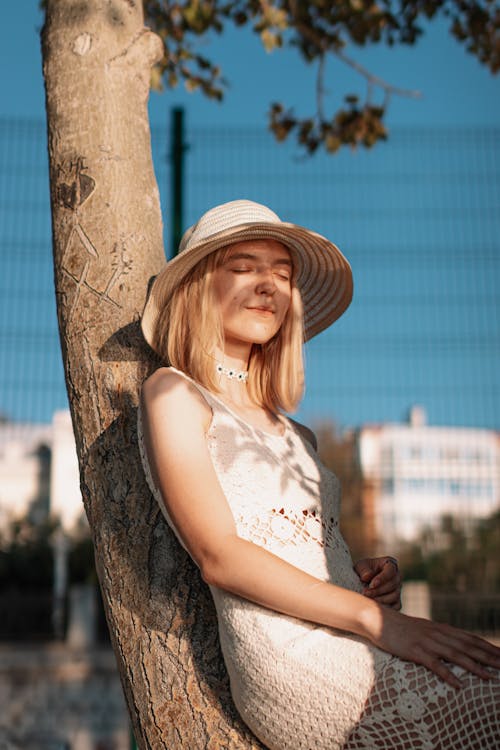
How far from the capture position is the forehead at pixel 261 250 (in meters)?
1.99

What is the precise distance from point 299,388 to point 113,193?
671mm

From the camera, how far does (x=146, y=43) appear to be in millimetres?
2145

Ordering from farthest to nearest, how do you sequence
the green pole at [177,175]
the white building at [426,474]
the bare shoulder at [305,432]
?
the white building at [426,474]
the green pole at [177,175]
the bare shoulder at [305,432]

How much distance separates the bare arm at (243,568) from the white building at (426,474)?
377 cm

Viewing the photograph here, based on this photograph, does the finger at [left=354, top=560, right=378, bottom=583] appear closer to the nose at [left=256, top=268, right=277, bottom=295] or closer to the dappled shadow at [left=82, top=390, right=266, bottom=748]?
the dappled shadow at [left=82, top=390, right=266, bottom=748]

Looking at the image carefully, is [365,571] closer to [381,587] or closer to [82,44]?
[381,587]

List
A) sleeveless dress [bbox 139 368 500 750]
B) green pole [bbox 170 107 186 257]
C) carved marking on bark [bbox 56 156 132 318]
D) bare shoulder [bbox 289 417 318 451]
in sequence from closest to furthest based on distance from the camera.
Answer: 1. sleeveless dress [bbox 139 368 500 750]
2. carved marking on bark [bbox 56 156 132 318]
3. bare shoulder [bbox 289 417 318 451]
4. green pole [bbox 170 107 186 257]

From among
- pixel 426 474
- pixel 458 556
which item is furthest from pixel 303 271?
pixel 458 556

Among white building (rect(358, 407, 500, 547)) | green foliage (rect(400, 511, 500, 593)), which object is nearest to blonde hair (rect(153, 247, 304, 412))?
white building (rect(358, 407, 500, 547))

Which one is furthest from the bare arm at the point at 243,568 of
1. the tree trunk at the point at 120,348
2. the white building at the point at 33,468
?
the white building at the point at 33,468

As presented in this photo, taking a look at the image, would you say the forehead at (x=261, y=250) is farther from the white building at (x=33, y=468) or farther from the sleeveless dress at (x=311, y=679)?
the white building at (x=33, y=468)

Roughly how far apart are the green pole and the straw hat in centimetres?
188

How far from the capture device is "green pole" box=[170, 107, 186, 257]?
421cm

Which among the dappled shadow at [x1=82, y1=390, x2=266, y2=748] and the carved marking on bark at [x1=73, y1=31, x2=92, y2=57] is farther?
the carved marking on bark at [x1=73, y1=31, x2=92, y2=57]
